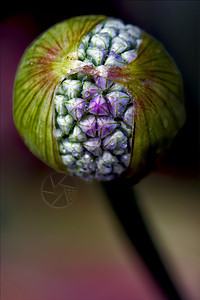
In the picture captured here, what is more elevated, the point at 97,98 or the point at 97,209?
the point at 97,98

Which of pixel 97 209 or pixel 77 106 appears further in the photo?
pixel 97 209

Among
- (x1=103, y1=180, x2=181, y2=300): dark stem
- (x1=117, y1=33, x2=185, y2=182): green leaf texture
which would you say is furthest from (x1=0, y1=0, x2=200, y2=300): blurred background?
(x1=117, y1=33, x2=185, y2=182): green leaf texture

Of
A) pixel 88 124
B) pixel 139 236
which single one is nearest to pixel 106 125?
pixel 88 124

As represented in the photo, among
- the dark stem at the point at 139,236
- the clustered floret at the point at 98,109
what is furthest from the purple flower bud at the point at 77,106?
the dark stem at the point at 139,236

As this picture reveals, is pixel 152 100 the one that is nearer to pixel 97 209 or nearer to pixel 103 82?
pixel 103 82

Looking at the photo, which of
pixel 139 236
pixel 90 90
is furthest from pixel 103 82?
pixel 139 236

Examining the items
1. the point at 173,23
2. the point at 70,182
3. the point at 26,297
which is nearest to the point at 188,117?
the point at 173,23

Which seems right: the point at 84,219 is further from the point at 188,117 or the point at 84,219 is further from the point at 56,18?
the point at 56,18
